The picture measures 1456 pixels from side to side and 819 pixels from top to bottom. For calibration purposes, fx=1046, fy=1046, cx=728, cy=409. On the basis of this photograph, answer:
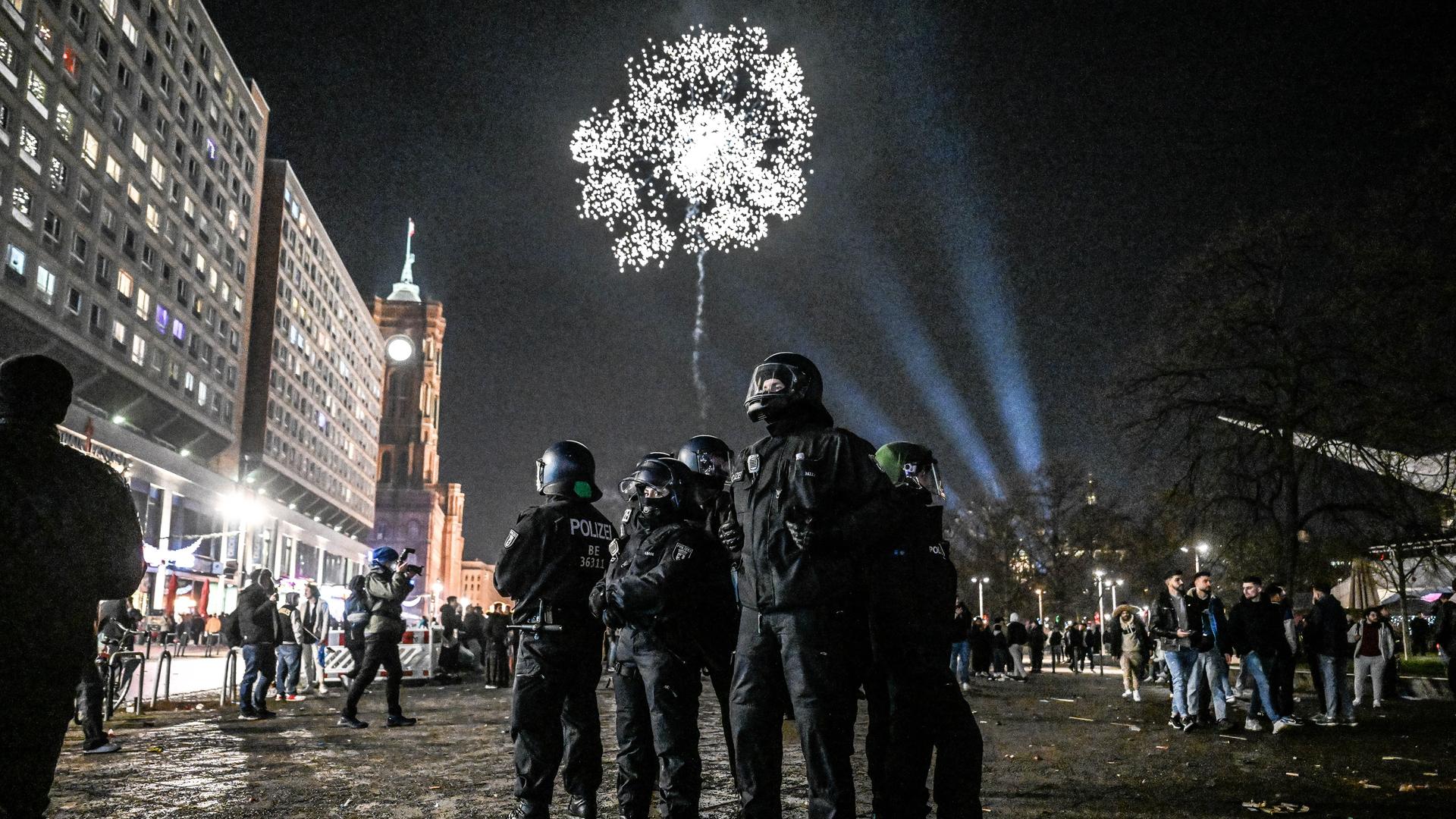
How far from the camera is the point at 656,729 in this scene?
17.4 feet

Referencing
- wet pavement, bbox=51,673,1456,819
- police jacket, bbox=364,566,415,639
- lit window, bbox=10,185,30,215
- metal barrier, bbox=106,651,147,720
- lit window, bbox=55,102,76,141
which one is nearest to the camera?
wet pavement, bbox=51,673,1456,819

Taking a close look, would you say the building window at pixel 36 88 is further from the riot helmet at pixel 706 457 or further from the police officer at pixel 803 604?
the police officer at pixel 803 604

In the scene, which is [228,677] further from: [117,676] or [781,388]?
[781,388]

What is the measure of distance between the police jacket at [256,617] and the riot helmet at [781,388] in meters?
10.5

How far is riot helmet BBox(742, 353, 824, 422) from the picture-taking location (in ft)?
15.8

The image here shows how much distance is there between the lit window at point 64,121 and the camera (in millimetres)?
46562

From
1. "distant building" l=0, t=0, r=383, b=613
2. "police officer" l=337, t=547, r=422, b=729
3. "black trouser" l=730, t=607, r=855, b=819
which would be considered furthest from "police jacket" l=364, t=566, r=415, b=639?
"distant building" l=0, t=0, r=383, b=613

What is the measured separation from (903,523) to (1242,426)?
24897 millimetres

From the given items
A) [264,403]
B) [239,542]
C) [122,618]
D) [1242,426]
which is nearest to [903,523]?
[122,618]

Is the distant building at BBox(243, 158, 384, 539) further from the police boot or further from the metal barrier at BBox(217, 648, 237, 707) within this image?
the police boot

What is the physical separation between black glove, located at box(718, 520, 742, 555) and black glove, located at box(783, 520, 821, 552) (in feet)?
1.30

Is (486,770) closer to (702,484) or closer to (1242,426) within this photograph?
(702,484)

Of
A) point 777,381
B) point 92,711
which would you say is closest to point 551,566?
point 777,381

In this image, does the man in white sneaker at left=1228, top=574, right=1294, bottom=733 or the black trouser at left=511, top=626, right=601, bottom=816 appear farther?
the man in white sneaker at left=1228, top=574, right=1294, bottom=733
